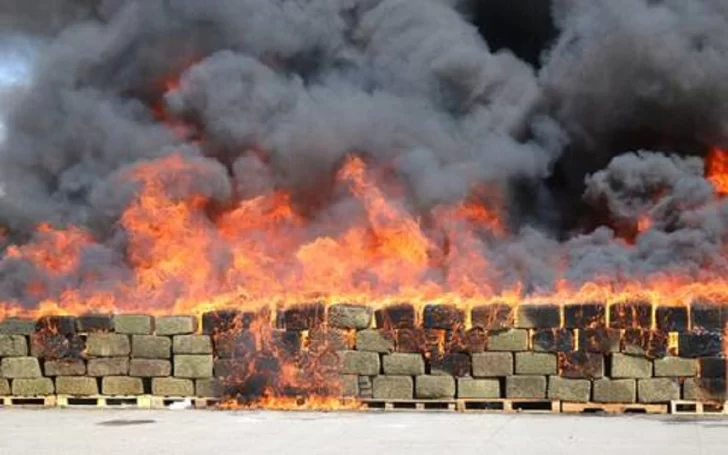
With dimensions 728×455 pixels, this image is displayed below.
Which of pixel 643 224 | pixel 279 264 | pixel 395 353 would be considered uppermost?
pixel 643 224

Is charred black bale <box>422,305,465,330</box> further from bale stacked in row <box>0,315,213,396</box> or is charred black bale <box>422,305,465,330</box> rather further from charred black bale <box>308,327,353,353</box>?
bale stacked in row <box>0,315,213,396</box>

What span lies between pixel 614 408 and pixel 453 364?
2.43 m

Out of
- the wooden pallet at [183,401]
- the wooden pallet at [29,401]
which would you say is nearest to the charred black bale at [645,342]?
the wooden pallet at [183,401]

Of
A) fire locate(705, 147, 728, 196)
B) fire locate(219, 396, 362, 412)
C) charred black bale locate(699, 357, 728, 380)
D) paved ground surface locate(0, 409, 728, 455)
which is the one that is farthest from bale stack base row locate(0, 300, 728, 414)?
fire locate(705, 147, 728, 196)

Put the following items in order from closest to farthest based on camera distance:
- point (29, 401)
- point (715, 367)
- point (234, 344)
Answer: point (715, 367) < point (234, 344) < point (29, 401)

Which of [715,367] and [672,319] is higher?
[672,319]

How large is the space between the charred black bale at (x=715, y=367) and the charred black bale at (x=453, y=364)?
340 cm

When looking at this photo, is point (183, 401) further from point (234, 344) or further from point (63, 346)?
point (63, 346)

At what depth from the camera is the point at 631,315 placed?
1512cm

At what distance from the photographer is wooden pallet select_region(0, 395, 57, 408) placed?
1678 centimetres

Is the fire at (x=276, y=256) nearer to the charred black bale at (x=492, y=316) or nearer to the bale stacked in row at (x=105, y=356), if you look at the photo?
the charred black bale at (x=492, y=316)

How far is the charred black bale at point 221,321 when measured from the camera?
53.4 feet

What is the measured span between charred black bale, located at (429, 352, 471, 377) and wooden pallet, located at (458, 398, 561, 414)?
43cm

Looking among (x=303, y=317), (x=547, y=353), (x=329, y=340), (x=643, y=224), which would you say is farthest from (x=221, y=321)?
(x=643, y=224)
